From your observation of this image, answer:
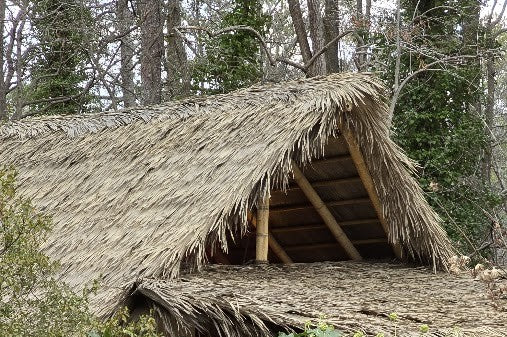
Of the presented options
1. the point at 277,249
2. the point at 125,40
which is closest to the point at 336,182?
the point at 277,249

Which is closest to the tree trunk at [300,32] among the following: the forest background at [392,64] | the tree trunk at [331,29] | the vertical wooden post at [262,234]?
the forest background at [392,64]

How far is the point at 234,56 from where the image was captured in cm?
1264

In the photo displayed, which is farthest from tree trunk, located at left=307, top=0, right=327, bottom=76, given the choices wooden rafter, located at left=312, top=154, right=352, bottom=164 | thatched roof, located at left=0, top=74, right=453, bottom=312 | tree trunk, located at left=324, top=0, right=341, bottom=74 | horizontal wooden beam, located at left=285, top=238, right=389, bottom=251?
wooden rafter, located at left=312, top=154, right=352, bottom=164

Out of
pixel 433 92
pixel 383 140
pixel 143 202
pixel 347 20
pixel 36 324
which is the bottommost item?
pixel 36 324

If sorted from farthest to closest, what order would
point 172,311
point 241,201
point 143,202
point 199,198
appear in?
point 143,202 < point 199,198 < point 241,201 < point 172,311

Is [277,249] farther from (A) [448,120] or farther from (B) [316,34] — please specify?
(A) [448,120]

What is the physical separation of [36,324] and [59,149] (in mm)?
3717

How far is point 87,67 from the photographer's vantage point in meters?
14.4

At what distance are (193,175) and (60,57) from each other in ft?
30.1

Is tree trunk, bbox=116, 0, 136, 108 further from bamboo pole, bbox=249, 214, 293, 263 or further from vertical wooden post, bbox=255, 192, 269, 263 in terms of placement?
vertical wooden post, bbox=255, 192, 269, 263

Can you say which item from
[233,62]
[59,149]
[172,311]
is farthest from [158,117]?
[233,62]

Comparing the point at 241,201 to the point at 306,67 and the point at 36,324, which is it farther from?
the point at 306,67

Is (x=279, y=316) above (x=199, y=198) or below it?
below

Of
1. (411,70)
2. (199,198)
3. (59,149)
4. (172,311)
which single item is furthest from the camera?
(411,70)
